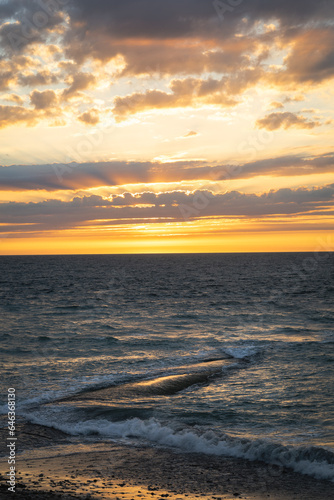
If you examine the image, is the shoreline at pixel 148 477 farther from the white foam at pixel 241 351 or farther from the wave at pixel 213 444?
the white foam at pixel 241 351

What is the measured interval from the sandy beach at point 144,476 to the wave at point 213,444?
1.03 ft

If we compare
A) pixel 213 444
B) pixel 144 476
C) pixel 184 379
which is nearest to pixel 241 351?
pixel 184 379

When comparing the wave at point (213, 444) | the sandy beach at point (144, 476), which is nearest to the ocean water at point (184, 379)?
the wave at point (213, 444)

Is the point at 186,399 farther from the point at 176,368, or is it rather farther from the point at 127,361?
the point at 127,361

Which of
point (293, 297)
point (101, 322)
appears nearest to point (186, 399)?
point (101, 322)

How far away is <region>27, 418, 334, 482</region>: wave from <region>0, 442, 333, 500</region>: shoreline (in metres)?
0.30

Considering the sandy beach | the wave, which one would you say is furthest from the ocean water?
the sandy beach

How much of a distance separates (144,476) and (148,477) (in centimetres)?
10

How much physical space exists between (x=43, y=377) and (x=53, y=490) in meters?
11.1

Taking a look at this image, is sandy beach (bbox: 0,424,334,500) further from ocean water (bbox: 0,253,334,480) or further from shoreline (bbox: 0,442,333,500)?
ocean water (bbox: 0,253,334,480)

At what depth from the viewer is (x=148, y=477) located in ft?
29.3

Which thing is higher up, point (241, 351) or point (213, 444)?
point (213, 444)

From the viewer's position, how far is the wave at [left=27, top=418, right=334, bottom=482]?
9.82 meters

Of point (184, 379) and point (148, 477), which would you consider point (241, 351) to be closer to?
point (184, 379)
